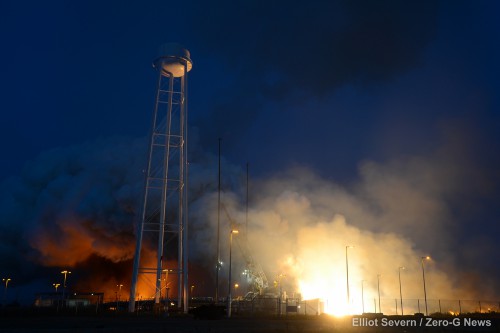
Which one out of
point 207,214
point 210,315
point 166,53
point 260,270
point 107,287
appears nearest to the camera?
point 210,315

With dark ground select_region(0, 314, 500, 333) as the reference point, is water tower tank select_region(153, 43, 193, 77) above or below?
above

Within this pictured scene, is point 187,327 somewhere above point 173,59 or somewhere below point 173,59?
below

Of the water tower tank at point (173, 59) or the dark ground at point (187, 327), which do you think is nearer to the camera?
the dark ground at point (187, 327)

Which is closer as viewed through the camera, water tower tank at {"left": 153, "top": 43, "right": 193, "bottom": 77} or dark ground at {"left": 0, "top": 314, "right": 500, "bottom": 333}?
dark ground at {"left": 0, "top": 314, "right": 500, "bottom": 333}

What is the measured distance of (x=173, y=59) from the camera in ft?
196

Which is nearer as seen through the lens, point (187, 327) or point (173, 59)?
point (187, 327)

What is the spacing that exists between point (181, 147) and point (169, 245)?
2628cm

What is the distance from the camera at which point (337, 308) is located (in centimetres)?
7631

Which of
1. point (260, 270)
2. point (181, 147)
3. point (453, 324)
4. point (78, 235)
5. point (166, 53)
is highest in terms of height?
point (166, 53)

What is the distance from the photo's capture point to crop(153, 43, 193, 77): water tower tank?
195ft

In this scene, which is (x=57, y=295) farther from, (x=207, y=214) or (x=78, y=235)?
(x=207, y=214)

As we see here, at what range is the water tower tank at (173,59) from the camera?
59.6m

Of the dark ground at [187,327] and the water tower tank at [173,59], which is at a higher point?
the water tower tank at [173,59]

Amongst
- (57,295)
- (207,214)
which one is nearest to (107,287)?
(57,295)
